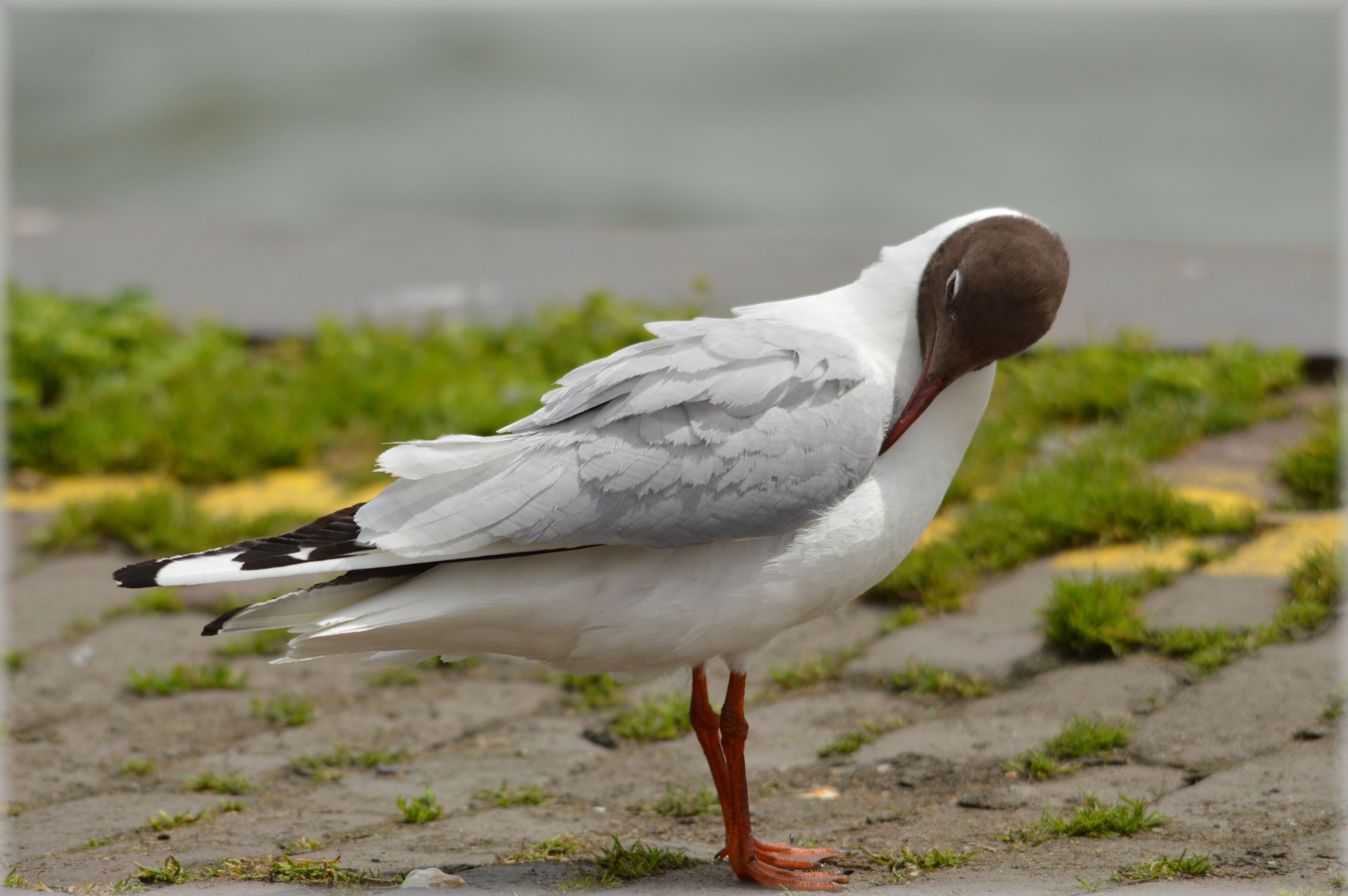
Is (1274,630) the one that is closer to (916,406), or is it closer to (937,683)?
(937,683)

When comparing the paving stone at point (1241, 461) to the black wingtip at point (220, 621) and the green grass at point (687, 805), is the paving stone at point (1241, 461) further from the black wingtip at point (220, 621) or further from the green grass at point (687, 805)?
the black wingtip at point (220, 621)

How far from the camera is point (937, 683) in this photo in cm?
406

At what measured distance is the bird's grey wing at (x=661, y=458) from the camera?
9.71 feet

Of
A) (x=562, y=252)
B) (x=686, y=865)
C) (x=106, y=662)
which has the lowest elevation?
(x=686, y=865)

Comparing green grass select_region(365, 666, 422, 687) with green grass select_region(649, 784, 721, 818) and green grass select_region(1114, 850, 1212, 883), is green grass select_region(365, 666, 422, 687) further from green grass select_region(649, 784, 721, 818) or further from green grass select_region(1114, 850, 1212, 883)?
green grass select_region(1114, 850, 1212, 883)

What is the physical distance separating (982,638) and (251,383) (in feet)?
11.2

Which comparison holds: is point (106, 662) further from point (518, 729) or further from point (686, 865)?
point (686, 865)

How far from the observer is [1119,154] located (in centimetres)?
1390

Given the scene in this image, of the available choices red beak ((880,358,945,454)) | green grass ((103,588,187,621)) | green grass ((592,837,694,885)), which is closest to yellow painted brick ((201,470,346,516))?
green grass ((103,588,187,621))

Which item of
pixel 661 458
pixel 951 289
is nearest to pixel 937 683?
pixel 951 289

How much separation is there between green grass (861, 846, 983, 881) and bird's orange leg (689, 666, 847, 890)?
0.11 meters

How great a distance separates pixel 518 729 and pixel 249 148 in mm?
12011

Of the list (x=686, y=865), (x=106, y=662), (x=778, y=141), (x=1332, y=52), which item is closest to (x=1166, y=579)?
(x=686, y=865)

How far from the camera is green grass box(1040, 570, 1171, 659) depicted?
4062mm
